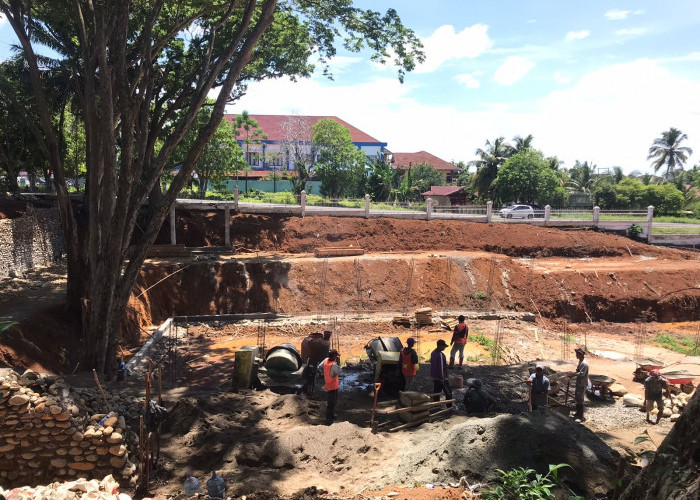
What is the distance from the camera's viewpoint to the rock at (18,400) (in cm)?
741

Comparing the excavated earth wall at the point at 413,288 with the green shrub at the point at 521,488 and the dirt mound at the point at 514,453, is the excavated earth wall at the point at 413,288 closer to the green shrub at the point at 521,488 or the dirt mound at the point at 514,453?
the dirt mound at the point at 514,453

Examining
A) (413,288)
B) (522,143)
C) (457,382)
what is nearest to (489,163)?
(522,143)

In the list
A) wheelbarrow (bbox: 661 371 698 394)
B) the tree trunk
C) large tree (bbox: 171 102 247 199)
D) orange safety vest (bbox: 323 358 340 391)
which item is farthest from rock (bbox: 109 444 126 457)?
large tree (bbox: 171 102 247 199)

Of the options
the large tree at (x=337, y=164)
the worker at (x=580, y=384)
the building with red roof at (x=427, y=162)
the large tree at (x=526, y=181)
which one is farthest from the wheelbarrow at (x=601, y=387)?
the building with red roof at (x=427, y=162)

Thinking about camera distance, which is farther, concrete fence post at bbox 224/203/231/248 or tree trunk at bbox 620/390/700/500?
concrete fence post at bbox 224/203/231/248

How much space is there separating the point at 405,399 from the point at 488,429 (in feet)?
7.63

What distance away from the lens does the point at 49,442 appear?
7.58 metres

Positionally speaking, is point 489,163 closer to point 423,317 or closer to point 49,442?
point 423,317

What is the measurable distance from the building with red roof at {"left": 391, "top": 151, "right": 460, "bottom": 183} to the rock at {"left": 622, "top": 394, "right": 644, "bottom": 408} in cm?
5701

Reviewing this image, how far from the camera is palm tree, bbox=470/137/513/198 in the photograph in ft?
150

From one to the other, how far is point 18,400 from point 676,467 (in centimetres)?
823

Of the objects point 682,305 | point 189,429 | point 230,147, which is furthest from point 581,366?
point 230,147

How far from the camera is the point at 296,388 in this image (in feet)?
37.4

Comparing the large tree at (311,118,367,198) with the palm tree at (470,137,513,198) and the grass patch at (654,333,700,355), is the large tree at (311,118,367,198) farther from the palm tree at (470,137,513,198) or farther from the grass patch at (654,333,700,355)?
the grass patch at (654,333,700,355)
